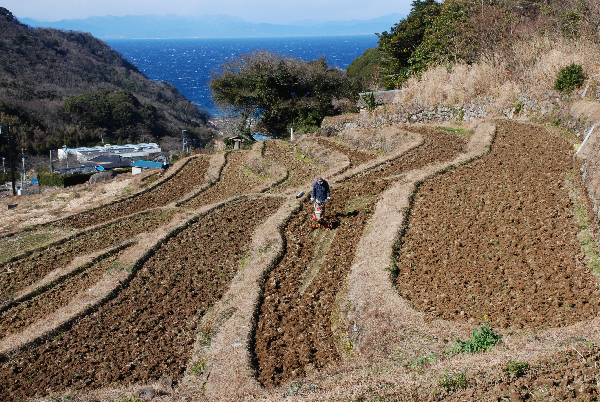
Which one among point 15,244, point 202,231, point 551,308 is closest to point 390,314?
point 551,308

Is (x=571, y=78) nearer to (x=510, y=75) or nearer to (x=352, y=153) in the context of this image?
(x=510, y=75)

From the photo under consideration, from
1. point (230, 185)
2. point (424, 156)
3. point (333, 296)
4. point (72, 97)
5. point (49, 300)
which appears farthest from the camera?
point (72, 97)

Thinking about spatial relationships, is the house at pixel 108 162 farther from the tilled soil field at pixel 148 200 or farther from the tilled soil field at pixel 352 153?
the tilled soil field at pixel 352 153

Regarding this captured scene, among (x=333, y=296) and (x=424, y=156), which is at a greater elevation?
(x=424, y=156)

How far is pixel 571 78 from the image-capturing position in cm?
1956

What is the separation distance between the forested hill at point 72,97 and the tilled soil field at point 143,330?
223 ft

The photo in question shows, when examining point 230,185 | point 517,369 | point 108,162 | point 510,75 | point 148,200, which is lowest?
point 108,162

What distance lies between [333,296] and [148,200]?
14585 millimetres

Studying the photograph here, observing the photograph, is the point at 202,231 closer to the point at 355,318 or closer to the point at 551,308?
the point at 355,318

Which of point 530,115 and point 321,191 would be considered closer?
point 321,191

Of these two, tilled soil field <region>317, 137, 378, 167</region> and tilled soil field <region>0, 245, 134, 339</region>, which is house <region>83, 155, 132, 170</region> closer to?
tilled soil field <region>317, 137, 378, 167</region>

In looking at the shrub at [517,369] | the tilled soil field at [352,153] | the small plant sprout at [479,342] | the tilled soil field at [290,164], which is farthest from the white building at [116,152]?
the shrub at [517,369]

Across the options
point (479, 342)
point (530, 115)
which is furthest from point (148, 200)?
point (530, 115)

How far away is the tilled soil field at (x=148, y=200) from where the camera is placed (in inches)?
795
